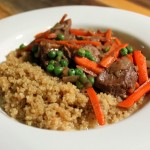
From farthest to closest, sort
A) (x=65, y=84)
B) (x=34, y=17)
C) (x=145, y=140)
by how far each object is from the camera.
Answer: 1. (x=34, y=17)
2. (x=65, y=84)
3. (x=145, y=140)

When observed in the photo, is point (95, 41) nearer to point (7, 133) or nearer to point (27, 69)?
point (27, 69)

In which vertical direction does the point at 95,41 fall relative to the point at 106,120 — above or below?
above

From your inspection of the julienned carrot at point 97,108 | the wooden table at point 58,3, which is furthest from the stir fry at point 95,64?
the wooden table at point 58,3

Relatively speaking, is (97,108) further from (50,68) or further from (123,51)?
(123,51)

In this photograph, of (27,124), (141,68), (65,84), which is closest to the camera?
(27,124)

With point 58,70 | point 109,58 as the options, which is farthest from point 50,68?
point 109,58

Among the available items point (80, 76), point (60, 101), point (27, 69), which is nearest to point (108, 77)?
point (80, 76)

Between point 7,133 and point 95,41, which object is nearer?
point 7,133
